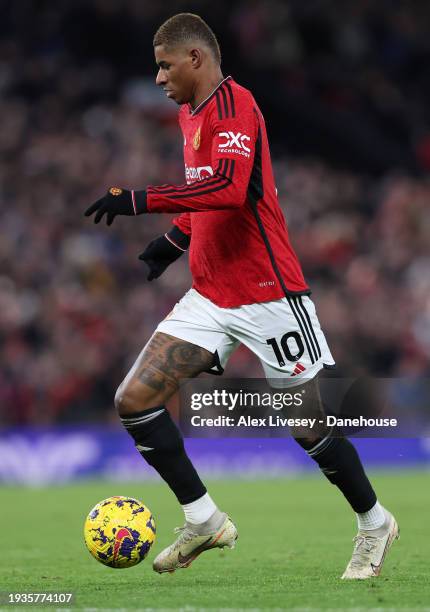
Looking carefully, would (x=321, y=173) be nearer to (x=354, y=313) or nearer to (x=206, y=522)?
(x=354, y=313)

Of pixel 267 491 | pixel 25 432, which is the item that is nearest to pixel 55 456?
pixel 25 432

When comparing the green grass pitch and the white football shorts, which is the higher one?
the white football shorts

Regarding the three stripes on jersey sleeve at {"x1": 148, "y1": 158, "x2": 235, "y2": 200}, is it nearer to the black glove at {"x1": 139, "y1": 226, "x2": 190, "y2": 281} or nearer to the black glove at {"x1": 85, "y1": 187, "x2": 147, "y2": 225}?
the black glove at {"x1": 85, "y1": 187, "x2": 147, "y2": 225}

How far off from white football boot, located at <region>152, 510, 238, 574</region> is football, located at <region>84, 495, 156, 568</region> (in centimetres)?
15

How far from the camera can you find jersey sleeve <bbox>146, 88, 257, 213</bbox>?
585cm

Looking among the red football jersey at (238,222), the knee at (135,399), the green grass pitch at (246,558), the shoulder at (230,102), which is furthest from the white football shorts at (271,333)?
the green grass pitch at (246,558)

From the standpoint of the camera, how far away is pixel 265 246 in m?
6.20

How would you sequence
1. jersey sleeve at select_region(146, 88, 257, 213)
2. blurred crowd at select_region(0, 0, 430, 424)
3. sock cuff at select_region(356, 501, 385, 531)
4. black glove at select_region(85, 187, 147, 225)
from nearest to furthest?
1. black glove at select_region(85, 187, 147, 225)
2. jersey sleeve at select_region(146, 88, 257, 213)
3. sock cuff at select_region(356, 501, 385, 531)
4. blurred crowd at select_region(0, 0, 430, 424)

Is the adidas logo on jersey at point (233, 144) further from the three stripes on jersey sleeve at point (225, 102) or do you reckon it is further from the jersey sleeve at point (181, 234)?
the jersey sleeve at point (181, 234)

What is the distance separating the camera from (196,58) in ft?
20.3

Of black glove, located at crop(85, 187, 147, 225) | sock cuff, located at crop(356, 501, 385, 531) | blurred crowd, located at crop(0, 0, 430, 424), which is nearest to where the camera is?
black glove, located at crop(85, 187, 147, 225)

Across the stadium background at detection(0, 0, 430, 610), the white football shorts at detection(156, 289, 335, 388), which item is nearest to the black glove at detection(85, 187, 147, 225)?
the white football shorts at detection(156, 289, 335, 388)

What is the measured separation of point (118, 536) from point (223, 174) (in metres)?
1.92

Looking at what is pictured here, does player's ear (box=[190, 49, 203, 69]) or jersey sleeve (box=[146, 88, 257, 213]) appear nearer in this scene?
jersey sleeve (box=[146, 88, 257, 213])
